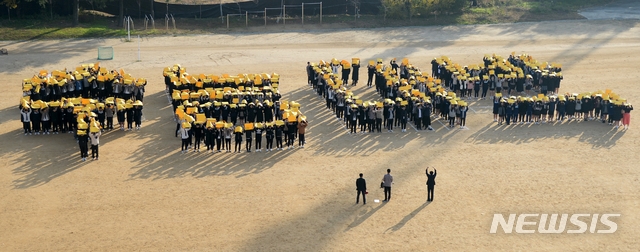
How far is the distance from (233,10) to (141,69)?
1669 cm

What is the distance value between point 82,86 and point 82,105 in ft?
14.8

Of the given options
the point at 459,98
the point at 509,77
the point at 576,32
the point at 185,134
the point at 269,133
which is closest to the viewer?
the point at 185,134

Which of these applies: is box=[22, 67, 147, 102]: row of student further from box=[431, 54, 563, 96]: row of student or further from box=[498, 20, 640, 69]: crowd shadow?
box=[498, 20, 640, 69]: crowd shadow

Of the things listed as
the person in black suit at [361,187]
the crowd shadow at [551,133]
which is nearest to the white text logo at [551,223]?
the person in black suit at [361,187]

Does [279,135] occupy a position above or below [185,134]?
below

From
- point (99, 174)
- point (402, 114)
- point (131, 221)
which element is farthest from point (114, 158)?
point (402, 114)

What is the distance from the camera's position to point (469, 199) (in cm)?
2052

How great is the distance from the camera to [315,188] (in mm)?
21422

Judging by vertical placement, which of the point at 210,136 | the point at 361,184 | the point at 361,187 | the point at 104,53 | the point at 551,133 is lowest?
the point at 361,187

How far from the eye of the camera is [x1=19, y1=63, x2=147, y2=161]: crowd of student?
83.3 ft

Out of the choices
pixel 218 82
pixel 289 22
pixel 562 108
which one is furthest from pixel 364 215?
pixel 289 22

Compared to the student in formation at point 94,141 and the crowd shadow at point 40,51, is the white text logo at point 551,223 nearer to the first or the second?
the student in formation at point 94,141

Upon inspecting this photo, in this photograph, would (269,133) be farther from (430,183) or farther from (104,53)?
(104,53)

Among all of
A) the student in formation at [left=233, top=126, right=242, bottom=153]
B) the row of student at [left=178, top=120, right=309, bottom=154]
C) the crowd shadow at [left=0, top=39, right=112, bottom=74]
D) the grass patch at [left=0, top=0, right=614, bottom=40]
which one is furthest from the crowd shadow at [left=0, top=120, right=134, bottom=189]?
the grass patch at [left=0, top=0, right=614, bottom=40]
